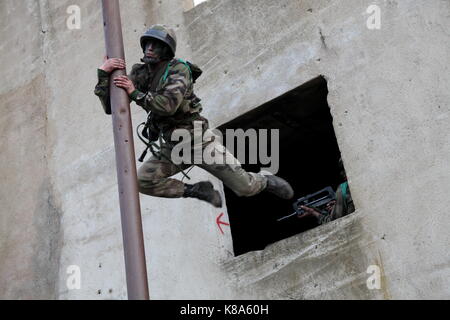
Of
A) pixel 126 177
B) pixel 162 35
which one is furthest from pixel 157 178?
pixel 126 177

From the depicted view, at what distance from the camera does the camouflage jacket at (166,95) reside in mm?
5555

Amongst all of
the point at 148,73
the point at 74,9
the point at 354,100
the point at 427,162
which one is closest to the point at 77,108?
the point at 74,9

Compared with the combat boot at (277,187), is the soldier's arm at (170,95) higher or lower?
higher

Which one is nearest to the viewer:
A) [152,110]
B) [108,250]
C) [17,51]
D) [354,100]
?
[152,110]

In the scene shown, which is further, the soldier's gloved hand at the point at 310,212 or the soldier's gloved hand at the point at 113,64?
the soldier's gloved hand at the point at 310,212

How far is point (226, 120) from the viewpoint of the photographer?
7430 millimetres

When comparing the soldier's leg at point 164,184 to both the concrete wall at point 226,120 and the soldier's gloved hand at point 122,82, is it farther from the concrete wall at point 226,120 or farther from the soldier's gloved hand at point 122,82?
the soldier's gloved hand at point 122,82

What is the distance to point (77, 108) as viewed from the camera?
8.57 meters

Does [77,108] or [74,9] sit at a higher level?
[74,9]

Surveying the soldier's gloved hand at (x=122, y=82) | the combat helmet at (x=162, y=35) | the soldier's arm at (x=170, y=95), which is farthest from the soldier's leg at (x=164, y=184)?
the soldier's gloved hand at (x=122, y=82)

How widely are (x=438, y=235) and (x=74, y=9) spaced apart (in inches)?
204

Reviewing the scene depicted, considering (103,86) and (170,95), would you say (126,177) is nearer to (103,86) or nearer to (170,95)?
(103,86)

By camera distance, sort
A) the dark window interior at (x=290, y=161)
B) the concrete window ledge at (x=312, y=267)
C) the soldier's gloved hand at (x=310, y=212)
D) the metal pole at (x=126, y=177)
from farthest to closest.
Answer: the dark window interior at (x=290, y=161) → the soldier's gloved hand at (x=310, y=212) → the concrete window ledge at (x=312, y=267) → the metal pole at (x=126, y=177)

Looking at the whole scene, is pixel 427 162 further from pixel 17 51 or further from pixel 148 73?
pixel 17 51
